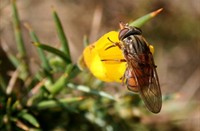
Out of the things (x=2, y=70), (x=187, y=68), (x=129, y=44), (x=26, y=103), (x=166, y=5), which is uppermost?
(x=166, y=5)

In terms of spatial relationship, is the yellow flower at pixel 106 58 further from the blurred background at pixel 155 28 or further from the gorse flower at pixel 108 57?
the blurred background at pixel 155 28

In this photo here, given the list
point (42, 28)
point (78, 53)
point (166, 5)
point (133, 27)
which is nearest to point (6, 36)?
point (42, 28)

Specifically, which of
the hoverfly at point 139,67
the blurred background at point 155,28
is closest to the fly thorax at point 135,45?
the hoverfly at point 139,67

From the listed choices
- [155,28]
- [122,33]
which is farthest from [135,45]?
[155,28]

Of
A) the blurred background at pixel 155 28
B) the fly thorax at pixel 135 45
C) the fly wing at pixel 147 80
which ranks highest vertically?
the blurred background at pixel 155 28

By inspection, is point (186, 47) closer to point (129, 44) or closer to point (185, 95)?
point (185, 95)

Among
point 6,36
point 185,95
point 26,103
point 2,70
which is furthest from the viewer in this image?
point 185,95

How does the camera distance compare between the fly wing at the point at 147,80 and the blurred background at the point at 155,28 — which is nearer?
the fly wing at the point at 147,80

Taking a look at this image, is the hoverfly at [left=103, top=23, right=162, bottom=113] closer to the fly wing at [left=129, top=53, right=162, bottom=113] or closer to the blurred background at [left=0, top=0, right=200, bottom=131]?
the fly wing at [left=129, top=53, right=162, bottom=113]
